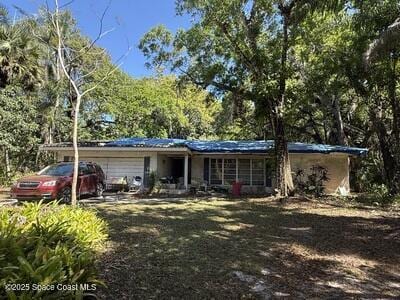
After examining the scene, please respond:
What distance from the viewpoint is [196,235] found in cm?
910

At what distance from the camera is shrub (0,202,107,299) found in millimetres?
4004

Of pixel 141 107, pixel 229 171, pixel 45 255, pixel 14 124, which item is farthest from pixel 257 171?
pixel 45 255

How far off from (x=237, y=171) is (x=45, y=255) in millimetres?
19510

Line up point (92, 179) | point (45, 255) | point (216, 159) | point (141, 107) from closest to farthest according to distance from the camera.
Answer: point (45, 255) → point (92, 179) → point (216, 159) → point (141, 107)

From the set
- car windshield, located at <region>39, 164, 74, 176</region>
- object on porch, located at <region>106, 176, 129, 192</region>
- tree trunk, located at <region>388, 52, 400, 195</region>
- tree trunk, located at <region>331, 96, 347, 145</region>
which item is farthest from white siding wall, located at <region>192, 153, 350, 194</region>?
car windshield, located at <region>39, 164, 74, 176</region>

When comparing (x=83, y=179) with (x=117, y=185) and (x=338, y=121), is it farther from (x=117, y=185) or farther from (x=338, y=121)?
(x=338, y=121)

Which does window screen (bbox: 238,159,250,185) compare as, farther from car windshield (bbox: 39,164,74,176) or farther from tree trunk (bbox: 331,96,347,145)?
car windshield (bbox: 39,164,74,176)

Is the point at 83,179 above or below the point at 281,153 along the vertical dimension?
below

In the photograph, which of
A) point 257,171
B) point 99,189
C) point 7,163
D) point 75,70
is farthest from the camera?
point 75,70

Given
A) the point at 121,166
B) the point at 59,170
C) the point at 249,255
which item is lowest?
the point at 249,255

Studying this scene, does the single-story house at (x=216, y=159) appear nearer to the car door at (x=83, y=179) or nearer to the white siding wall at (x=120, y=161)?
the white siding wall at (x=120, y=161)

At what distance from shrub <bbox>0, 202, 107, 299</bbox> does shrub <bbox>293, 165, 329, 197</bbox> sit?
49.6ft

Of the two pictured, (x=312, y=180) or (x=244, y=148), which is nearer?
(x=312, y=180)

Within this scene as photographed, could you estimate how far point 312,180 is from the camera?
20.8 meters
